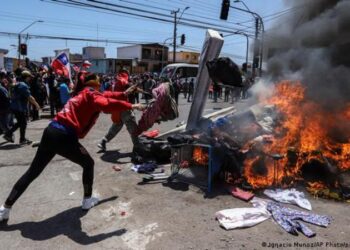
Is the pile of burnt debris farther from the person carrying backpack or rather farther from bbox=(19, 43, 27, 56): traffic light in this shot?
bbox=(19, 43, 27, 56): traffic light

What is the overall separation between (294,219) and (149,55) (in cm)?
7026

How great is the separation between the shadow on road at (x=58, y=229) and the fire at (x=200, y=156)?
2.20 metres

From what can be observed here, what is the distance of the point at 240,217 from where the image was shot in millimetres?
4414

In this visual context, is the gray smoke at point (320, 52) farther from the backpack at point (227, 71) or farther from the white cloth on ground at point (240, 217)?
the white cloth on ground at point (240, 217)

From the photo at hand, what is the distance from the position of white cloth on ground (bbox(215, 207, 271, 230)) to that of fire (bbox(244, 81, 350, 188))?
0.91 m

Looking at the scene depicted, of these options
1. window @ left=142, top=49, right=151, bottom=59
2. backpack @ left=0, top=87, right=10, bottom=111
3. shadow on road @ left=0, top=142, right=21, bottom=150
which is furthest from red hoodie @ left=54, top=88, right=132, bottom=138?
window @ left=142, top=49, right=151, bottom=59

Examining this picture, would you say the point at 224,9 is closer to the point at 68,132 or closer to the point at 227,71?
the point at 227,71

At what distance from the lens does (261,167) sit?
5.74 m

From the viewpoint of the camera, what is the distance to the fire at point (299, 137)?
571cm

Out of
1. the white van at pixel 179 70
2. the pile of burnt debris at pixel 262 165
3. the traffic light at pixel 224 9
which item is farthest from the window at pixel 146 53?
the pile of burnt debris at pixel 262 165

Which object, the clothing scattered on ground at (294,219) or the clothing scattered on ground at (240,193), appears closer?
the clothing scattered on ground at (294,219)

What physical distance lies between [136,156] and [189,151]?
131 centimetres

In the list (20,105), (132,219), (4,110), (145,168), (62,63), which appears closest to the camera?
(132,219)

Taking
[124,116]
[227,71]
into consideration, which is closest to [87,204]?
[124,116]
